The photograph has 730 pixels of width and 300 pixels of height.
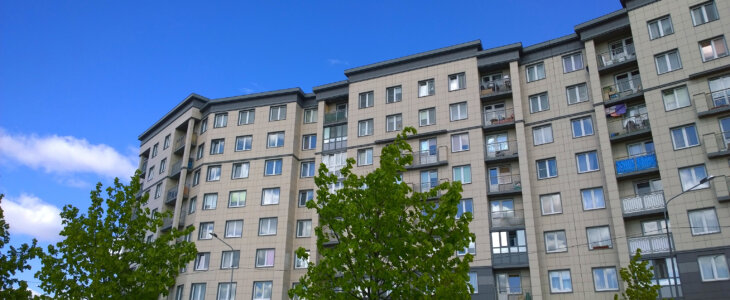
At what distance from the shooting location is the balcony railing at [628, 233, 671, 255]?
36.7 meters

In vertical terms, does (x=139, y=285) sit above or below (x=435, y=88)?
below

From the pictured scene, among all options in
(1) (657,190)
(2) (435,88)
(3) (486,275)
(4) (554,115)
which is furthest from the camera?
(2) (435,88)

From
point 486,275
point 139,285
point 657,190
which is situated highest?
point 657,190

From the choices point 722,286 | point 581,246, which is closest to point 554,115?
point 581,246

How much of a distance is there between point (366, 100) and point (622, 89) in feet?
69.1

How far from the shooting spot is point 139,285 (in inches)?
996

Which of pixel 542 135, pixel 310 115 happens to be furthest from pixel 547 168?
pixel 310 115

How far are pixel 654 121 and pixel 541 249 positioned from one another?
1158 centimetres

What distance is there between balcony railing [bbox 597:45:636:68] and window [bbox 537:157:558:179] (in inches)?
317

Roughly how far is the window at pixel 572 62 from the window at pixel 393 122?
13.8 meters

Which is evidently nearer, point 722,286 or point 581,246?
point 722,286

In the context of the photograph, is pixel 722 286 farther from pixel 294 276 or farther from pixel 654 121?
pixel 294 276

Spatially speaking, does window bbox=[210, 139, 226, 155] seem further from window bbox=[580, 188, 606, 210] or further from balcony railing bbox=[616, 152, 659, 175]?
balcony railing bbox=[616, 152, 659, 175]

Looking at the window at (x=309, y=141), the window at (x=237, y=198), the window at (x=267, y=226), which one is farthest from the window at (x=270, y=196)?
the window at (x=309, y=141)
